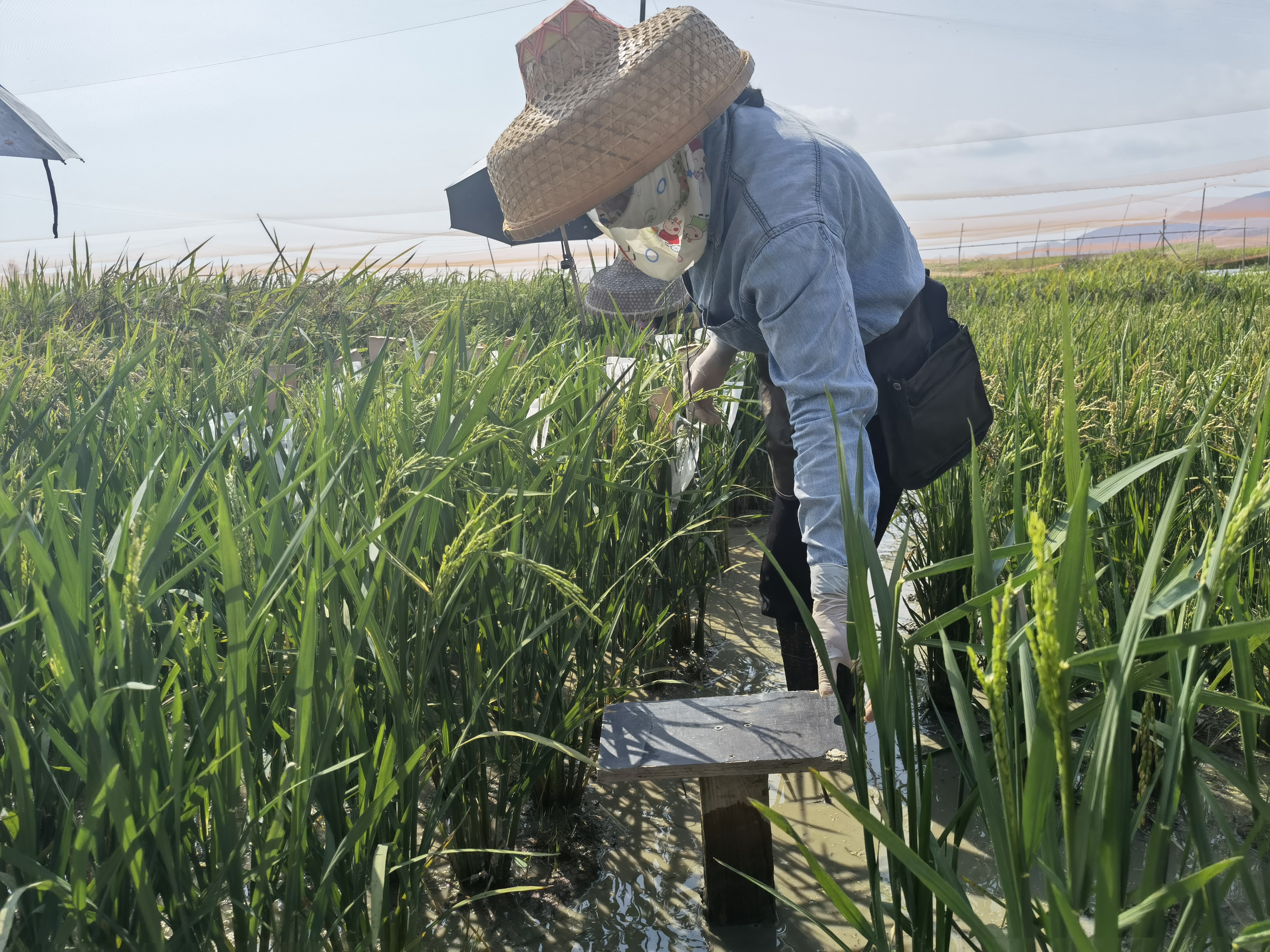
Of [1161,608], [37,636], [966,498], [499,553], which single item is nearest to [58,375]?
[37,636]

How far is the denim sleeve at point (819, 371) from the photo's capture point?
129cm

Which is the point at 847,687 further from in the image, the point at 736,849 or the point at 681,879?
the point at 681,879

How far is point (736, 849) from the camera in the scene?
1402 mm

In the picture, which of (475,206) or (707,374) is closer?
(707,374)

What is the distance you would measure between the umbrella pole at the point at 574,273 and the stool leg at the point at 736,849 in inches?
93.4

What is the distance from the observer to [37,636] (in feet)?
3.44

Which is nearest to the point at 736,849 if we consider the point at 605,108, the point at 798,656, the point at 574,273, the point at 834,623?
Result: the point at 834,623

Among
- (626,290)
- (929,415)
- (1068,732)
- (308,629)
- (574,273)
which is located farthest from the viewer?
(626,290)

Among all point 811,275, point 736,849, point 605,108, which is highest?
point 605,108

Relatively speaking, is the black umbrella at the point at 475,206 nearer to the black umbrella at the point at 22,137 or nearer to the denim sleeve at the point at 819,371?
the black umbrella at the point at 22,137

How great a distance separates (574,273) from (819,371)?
3.73m

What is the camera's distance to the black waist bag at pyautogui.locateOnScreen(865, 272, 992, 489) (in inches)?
67.7

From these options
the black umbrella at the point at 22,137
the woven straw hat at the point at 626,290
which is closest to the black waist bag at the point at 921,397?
the woven straw hat at the point at 626,290

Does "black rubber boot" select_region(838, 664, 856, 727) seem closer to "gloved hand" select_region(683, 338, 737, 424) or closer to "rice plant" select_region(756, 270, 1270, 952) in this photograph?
"rice plant" select_region(756, 270, 1270, 952)
